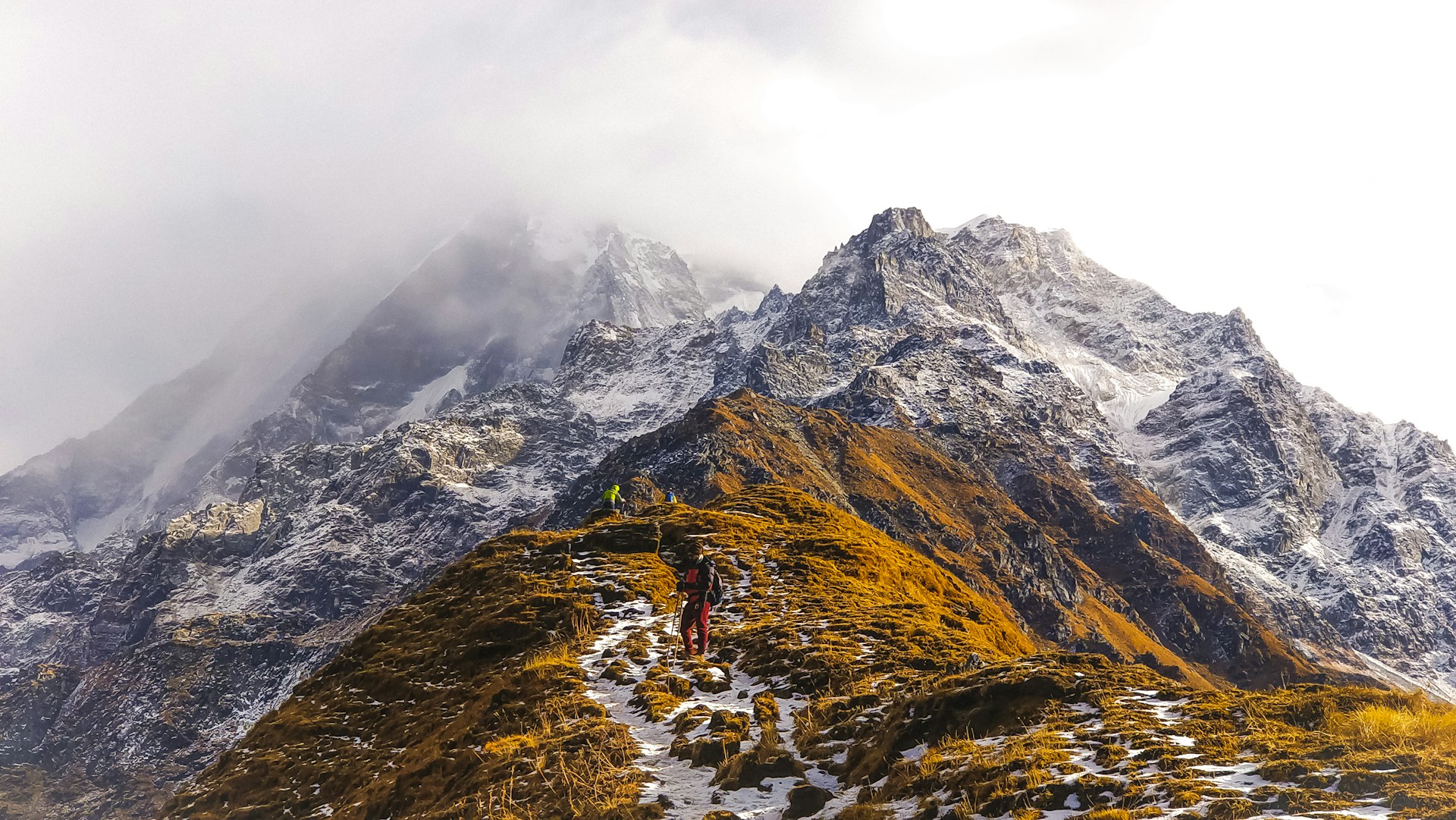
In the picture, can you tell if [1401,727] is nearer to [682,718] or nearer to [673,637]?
[682,718]

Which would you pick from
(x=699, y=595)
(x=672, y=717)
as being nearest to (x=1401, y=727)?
(x=672, y=717)

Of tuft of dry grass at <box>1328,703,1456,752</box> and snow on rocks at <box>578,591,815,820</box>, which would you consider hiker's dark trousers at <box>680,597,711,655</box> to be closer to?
snow on rocks at <box>578,591,815,820</box>

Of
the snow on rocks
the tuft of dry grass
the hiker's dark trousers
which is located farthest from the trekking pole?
the tuft of dry grass

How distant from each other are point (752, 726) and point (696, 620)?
7.07 m

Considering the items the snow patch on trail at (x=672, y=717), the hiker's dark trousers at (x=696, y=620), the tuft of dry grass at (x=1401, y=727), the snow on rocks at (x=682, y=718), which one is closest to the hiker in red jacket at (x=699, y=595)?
the hiker's dark trousers at (x=696, y=620)

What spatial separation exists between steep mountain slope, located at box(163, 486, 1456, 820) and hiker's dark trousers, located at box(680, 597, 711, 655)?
73cm

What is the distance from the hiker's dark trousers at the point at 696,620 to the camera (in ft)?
86.8

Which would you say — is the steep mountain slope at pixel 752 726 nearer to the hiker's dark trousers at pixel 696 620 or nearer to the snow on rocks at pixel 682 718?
the snow on rocks at pixel 682 718

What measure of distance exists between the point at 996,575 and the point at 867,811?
645ft

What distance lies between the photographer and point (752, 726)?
65.0ft

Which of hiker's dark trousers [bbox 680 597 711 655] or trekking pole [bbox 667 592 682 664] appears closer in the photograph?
hiker's dark trousers [bbox 680 597 711 655]

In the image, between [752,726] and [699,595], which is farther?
[699,595]

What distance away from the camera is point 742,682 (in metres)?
24.4

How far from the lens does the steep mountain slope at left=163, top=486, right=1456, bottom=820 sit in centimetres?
1337
